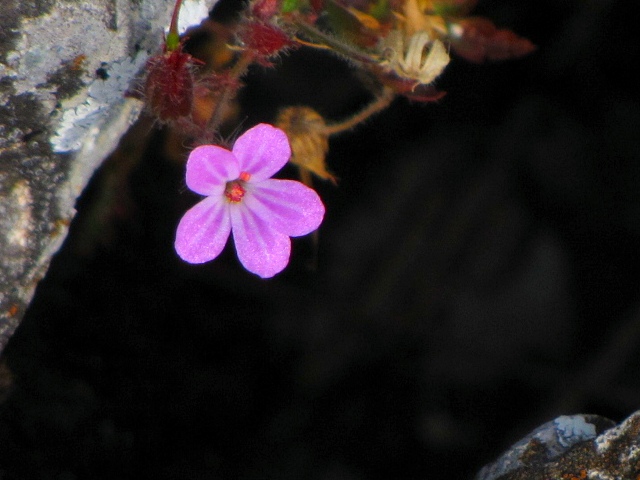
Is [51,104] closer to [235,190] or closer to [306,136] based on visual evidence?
[235,190]

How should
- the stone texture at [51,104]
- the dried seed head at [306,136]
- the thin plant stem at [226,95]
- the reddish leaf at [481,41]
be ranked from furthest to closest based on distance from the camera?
the reddish leaf at [481,41], the dried seed head at [306,136], the thin plant stem at [226,95], the stone texture at [51,104]

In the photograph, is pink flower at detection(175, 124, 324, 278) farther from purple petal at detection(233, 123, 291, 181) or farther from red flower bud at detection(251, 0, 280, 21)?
red flower bud at detection(251, 0, 280, 21)

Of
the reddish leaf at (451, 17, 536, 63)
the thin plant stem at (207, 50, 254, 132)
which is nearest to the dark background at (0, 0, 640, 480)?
the reddish leaf at (451, 17, 536, 63)

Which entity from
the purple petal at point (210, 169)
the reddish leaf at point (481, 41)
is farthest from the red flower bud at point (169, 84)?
the reddish leaf at point (481, 41)

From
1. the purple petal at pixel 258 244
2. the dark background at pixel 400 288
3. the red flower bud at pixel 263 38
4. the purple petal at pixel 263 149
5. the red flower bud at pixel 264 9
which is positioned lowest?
the dark background at pixel 400 288

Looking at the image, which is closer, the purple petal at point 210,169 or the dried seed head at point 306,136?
the purple petal at point 210,169

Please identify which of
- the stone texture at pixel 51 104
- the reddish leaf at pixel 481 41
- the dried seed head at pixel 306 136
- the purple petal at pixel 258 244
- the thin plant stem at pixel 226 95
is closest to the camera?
the stone texture at pixel 51 104

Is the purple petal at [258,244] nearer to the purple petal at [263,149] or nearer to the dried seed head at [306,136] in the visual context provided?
the purple petal at [263,149]

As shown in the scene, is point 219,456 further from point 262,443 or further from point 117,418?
point 117,418
